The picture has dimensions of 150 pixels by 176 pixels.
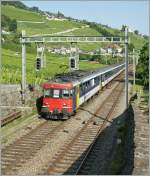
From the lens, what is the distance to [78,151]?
73.9ft

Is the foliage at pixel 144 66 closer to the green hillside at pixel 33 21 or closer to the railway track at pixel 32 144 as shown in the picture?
the railway track at pixel 32 144

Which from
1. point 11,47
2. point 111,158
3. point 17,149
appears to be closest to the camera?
Result: point 111,158

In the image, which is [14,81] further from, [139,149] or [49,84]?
[139,149]

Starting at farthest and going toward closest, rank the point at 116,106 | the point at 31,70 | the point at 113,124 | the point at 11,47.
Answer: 1. the point at 11,47
2. the point at 31,70
3. the point at 116,106
4. the point at 113,124

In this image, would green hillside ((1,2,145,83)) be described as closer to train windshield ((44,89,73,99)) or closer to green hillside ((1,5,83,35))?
green hillside ((1,5,83,35))

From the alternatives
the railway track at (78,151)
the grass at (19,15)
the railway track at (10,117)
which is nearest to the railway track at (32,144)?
the railway track at (78,151)

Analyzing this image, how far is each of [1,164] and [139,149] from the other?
6.30 m

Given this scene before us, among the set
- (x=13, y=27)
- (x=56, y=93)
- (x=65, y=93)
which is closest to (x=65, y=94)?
(x=65, y=93)

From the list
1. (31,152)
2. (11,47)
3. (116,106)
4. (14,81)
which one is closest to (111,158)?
(31,152)

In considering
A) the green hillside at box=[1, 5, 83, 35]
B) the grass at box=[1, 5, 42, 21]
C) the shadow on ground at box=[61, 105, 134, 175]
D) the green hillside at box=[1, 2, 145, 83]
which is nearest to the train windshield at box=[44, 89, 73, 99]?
the shadow on ground at box=[61, 105, 134, 175]

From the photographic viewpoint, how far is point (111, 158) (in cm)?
2120

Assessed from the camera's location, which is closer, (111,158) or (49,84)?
(111,158)

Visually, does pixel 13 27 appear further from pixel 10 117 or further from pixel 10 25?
pixel 10 117

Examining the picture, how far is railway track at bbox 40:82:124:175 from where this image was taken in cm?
1911
